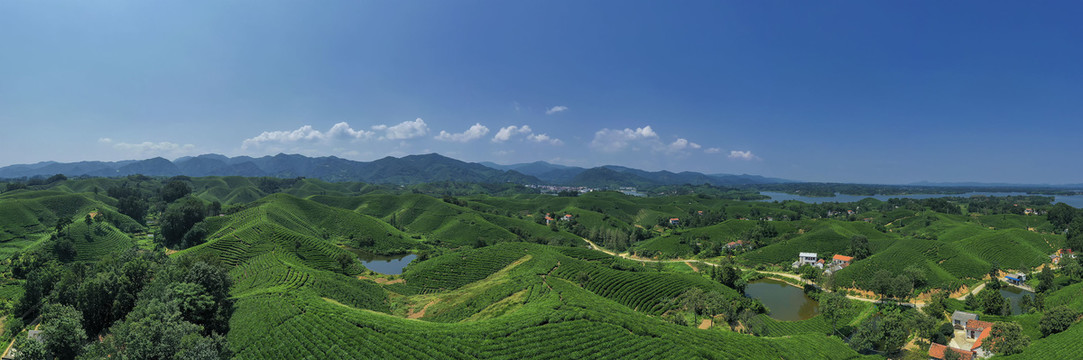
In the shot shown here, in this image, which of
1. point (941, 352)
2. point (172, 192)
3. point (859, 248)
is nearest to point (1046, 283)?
point (859, 248)

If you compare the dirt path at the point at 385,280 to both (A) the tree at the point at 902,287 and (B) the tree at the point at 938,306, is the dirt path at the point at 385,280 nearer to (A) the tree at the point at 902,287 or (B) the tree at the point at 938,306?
(A) the tree at the point at 902,287

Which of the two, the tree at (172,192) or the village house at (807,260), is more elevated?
the tree at (172,192)

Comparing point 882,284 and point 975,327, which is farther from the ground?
point 882,284

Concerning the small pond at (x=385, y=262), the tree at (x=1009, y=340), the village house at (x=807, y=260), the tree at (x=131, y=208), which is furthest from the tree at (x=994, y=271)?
the tree at (x=131, y=208)

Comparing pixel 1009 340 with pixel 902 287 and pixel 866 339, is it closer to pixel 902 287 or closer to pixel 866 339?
pixel 866 339

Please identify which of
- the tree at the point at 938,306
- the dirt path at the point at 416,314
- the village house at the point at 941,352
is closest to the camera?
the village house at the point at 941,352
